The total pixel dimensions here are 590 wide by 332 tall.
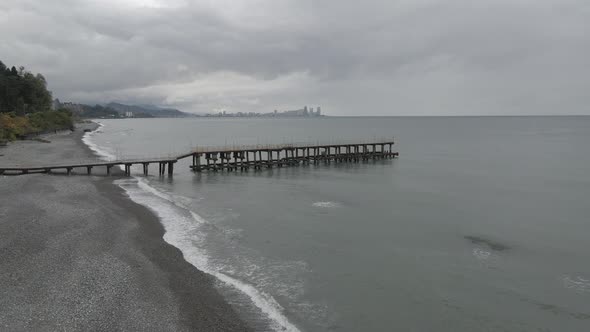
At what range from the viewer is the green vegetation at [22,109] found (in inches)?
2950

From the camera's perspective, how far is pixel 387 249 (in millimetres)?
23766

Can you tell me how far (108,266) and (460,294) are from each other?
14.9m

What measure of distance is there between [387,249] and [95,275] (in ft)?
48.3

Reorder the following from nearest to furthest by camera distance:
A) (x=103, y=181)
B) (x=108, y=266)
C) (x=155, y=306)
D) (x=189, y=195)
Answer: (x=155, y=306) → (x=108, y=266) → (x=189, y=195) → (x=103, y=181)

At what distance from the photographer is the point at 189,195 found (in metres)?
37.5

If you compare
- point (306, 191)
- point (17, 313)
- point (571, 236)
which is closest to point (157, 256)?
point (17, 313)

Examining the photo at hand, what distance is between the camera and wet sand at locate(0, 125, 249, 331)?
45.1 feet

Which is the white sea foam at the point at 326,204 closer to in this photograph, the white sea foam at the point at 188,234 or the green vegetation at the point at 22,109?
the white sea foam at the point at 188,234

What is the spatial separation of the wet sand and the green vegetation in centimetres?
5560

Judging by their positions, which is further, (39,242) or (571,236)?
(571,236)

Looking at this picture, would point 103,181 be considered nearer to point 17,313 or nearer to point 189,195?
point 189,195

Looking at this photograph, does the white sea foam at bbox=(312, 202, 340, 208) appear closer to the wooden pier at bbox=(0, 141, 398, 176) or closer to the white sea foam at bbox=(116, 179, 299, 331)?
the white sea foam at bbox=(116, 179, 299, 331)

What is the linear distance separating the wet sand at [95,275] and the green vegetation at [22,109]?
182ft

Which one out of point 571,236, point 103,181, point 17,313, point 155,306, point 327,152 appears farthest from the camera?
point 327,152
